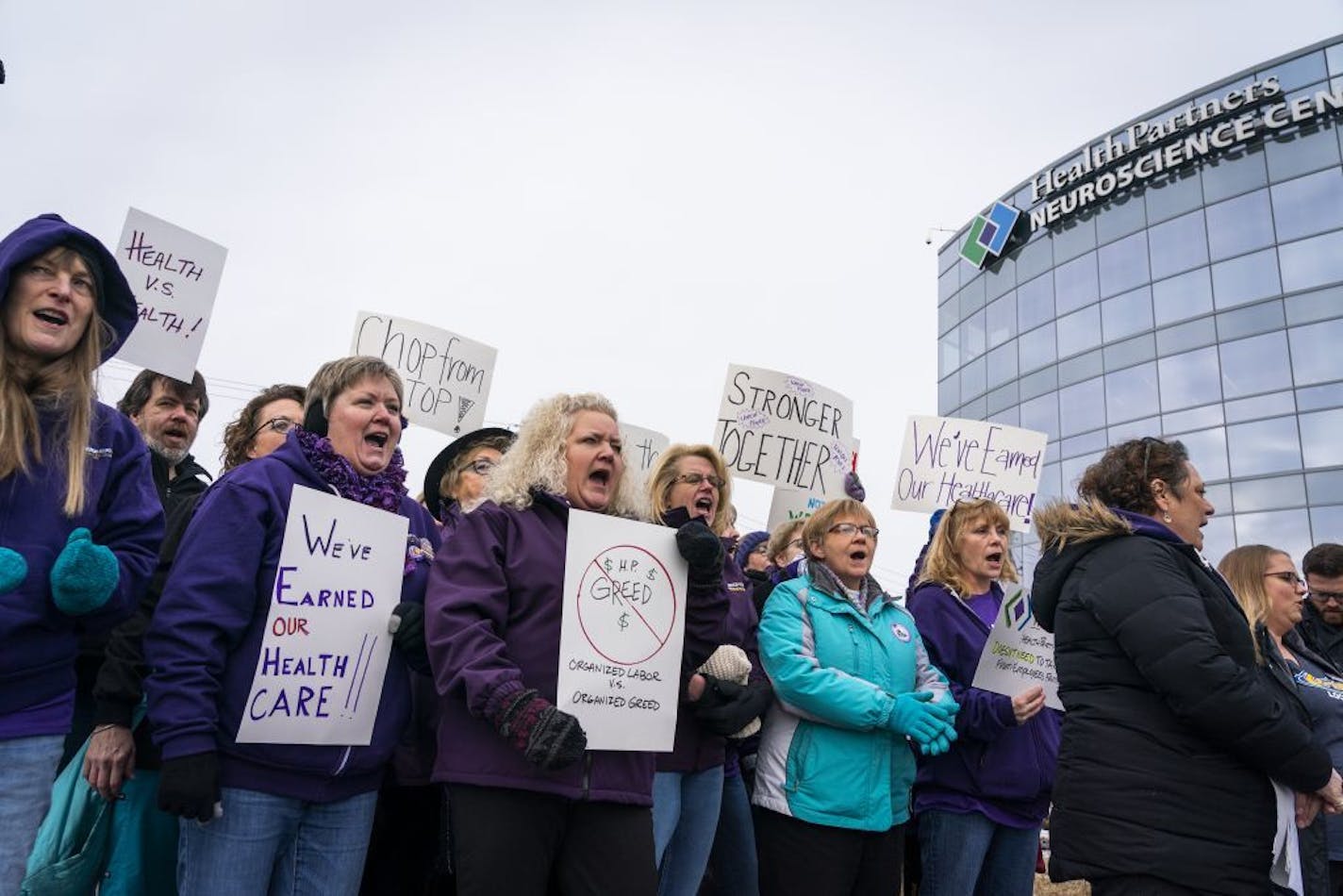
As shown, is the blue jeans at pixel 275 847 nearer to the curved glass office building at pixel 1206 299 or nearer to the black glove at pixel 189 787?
the black glove at pixel 189 787

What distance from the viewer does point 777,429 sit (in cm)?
629

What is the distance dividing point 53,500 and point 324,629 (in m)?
0.73

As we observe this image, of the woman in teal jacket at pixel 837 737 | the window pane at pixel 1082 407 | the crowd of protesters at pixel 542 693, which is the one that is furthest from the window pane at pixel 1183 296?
the woman in teal jacket at pixel 837 737

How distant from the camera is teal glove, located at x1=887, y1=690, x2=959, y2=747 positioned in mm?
3311

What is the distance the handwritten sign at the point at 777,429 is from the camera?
245 inches

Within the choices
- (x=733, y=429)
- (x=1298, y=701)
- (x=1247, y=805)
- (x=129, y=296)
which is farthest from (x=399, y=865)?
(x=733, y=429)

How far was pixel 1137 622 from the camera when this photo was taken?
9.14 ft

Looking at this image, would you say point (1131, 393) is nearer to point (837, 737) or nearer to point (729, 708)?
point (837, 737)

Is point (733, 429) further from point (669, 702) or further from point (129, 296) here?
point (129, 296)

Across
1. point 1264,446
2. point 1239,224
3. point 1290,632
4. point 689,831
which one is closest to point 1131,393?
point 1264,446

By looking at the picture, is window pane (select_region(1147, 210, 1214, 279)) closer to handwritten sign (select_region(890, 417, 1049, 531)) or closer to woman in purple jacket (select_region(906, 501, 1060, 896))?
handwritten sign (select_region(890, 417, 1049, 531))

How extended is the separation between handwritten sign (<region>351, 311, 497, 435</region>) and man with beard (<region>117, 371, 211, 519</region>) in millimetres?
1652

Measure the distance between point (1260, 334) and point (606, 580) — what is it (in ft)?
77.6

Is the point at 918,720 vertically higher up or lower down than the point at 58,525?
lower down
